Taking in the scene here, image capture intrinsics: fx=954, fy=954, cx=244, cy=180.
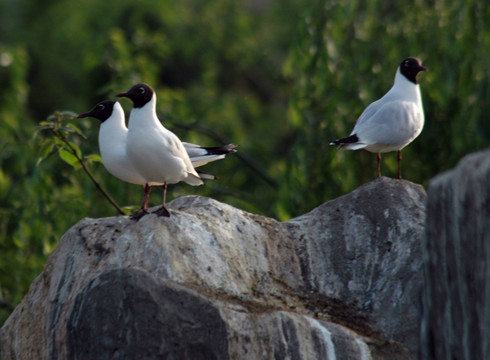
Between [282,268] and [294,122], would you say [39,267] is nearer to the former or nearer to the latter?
[294,122]

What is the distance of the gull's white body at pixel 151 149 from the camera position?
18.3 ft

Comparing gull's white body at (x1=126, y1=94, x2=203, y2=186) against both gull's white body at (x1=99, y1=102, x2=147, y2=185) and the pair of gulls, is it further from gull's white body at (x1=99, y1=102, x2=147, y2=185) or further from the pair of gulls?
gull's white body at (x1=99, y1=102, x2=147, y2=185)

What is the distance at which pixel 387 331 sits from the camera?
531 cm

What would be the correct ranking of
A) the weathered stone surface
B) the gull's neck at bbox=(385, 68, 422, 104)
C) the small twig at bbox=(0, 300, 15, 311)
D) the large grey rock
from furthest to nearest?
1. the small twig at bbox=(0, 300, 15, 311)
2. the gull's neck at bbox=(385, 68, 422, 104)
3. the large grey rock
4. the weathered stone surface

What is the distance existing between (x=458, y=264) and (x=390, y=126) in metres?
2.15

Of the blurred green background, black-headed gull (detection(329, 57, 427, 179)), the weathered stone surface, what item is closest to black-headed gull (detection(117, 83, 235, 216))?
black-headed gull (detection(329, 57, 427, 179))

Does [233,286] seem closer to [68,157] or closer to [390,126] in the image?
[390,126]

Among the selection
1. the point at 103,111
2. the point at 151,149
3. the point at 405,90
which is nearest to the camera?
the point at 151,149

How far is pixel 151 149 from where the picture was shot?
555 cm

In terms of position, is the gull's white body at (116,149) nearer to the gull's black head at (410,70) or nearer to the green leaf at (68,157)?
the green leaf at (68,157)

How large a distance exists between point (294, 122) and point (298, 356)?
12.4 ft

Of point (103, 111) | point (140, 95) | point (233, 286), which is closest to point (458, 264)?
point (233, 286)

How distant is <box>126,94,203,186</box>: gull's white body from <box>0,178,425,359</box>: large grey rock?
0.86ft

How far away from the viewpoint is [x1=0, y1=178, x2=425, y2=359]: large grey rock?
469 centimetres
